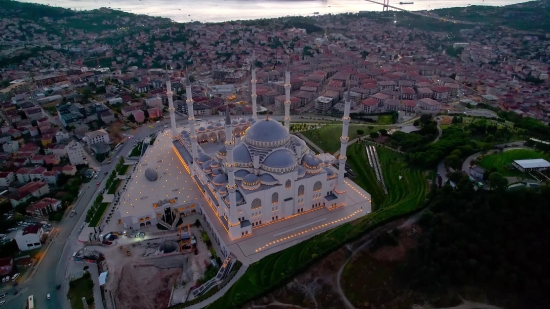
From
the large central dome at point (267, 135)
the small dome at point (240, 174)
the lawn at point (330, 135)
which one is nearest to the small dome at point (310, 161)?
the large central dome at point (267, 135)

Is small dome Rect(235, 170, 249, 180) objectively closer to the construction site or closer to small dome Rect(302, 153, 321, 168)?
small dome Rect(302, 153, 321, 168)

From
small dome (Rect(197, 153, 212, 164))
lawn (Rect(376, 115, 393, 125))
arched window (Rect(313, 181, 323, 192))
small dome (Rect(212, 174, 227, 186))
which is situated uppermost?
small dome (Rect(197, 153, 212, 164))

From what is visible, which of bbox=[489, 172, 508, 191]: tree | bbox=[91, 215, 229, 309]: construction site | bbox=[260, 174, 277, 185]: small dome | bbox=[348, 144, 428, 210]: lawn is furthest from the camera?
bbox=[348, 144, 428, 210]: lawn

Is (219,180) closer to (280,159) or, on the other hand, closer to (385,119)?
(280,159)

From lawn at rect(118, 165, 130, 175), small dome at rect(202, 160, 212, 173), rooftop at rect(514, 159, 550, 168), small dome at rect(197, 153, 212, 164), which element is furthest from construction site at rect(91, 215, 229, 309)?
rooftop at rect(514, 159, 550, 168)

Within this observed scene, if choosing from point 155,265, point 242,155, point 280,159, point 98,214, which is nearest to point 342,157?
point 280,159

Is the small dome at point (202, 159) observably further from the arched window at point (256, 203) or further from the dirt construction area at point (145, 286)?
the dirt construction area at point (145, 286)

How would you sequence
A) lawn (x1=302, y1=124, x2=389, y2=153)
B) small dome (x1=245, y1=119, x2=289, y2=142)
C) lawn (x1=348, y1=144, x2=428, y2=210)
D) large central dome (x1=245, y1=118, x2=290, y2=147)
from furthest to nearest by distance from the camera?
lawn (x1=302, y1=124, x2=389, y2=153), small dome (x1=245, y1=119, x2=289, y2=142), large central dome (x1=245, y1=118, x2=290, y2=147), lawn (x1=348, y1=144, x2=428, y2=210)
